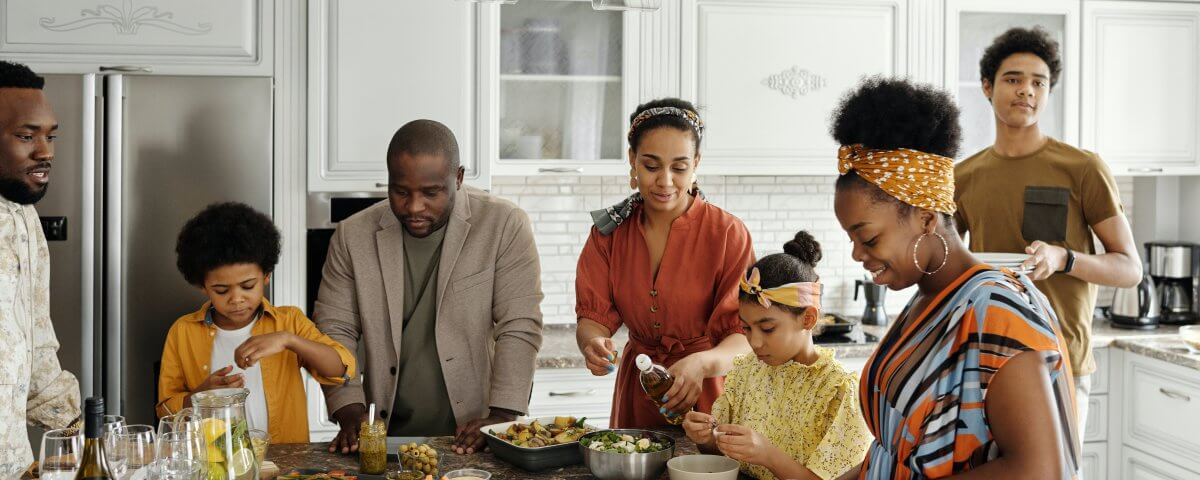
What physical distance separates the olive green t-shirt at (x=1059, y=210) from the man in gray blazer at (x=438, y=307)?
4.46 feet

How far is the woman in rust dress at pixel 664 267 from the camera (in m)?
2.38

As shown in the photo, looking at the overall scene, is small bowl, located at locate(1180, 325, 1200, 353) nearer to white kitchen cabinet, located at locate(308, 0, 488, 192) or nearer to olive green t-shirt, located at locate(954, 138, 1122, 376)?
olive green t-shirt, located at locate(954, 138, 1122, 376)

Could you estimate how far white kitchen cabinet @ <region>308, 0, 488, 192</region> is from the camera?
3.52 m

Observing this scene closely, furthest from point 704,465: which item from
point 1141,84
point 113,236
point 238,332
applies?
point 1141,84

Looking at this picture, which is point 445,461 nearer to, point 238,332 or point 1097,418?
point 238,332

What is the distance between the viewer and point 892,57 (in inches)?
156

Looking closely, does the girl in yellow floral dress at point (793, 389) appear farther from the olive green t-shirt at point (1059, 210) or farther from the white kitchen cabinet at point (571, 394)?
the white kitchen cabinet at point (571, 394)

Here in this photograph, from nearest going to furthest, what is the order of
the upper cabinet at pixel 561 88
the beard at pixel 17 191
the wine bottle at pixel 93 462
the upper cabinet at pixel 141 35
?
the wine bottle at pixel 93 462 < the beard at pixel 17 191 < the upper cabinet at pixel 141 35 < the upper cabinet at pixel 561 88

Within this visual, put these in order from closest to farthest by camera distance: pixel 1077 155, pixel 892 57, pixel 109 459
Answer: pixel 109 459 < pixel 1077 155 < pixel 892 57

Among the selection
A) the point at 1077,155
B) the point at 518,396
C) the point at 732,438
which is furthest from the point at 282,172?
the point at 1077,155

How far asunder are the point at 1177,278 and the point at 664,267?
2846 millimetres

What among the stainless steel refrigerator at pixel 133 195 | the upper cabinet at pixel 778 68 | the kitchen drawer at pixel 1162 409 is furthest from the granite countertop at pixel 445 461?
the kitchen drawer at pixel 1162 409

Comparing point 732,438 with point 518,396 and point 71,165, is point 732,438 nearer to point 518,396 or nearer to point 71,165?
point 518,396

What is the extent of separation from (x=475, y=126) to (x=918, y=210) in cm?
238
